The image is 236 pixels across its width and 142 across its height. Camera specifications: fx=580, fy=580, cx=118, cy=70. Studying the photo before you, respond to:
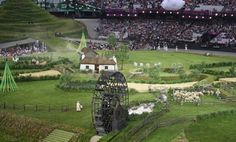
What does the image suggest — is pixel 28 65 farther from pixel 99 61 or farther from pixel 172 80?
pixel 172 80

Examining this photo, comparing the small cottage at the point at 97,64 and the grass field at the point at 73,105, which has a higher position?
the small cottage at the point at 97,64

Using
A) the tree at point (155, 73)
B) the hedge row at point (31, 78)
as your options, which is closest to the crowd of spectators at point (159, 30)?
the tree at point (155, 73)

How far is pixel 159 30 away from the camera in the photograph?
15000 centimetres

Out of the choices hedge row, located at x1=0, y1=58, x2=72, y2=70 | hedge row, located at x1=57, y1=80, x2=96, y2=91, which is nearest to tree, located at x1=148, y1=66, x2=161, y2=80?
hedge row, located at x1=57, y1=80, x2=96, y2=91

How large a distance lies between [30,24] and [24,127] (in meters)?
73.9

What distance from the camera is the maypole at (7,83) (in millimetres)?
91750

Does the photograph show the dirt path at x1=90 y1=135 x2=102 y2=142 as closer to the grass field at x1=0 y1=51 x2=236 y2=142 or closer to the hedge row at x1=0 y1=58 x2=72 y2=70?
the grass field at x1=0 y1=51 x2=236 y2=142

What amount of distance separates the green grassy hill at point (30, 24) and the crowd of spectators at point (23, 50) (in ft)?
14.9

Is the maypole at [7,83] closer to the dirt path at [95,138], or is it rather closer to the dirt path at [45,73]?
the dirt path at [45,73]

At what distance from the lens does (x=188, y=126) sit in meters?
72.1

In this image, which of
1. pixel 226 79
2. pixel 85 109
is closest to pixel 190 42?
pixel 226 79

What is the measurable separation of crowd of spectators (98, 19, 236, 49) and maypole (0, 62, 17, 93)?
50.3 metres

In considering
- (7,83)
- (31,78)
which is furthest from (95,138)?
(31,78)

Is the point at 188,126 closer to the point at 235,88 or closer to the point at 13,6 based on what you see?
the point at 235,88
